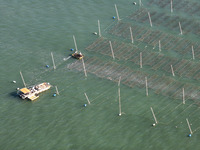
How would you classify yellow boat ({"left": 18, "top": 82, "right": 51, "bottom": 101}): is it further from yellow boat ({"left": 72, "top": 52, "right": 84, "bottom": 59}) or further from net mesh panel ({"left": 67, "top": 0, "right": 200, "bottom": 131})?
yellow boat ({"left": 72, "top": 52, "right": 84, "bottom": 59})

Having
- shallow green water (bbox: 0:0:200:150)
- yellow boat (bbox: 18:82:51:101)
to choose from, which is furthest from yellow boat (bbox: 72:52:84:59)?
yellow boat (bbox: 18:82:51:101)

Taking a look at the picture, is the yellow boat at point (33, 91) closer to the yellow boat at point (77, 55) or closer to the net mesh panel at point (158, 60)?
the net mesh panel at point (158, 60)

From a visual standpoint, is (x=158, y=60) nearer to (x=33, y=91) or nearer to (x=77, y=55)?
(x=77, y=55)

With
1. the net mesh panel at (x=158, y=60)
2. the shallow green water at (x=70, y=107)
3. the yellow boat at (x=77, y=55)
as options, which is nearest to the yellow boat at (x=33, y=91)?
the shallow green water at (x=70, y=107)

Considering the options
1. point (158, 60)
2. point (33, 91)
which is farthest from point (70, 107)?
point (158, 60)

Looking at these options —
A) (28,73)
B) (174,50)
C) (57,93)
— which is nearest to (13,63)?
(28,73)

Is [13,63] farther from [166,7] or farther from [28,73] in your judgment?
[166,7]

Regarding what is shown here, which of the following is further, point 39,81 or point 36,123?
point 39,81
